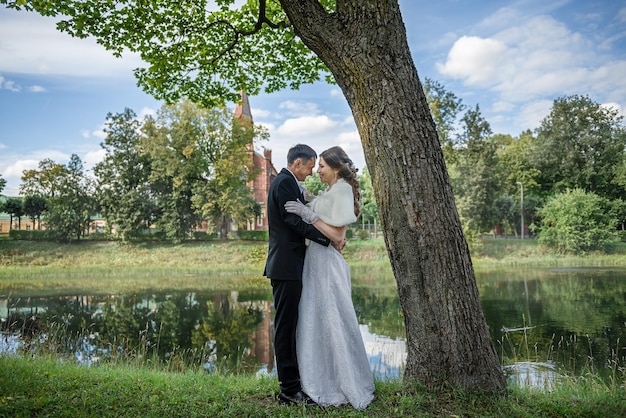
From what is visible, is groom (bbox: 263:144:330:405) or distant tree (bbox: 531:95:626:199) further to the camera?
distant tree (bbox: 531:95:626:199)

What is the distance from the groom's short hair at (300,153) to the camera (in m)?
3.57

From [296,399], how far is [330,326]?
60cm

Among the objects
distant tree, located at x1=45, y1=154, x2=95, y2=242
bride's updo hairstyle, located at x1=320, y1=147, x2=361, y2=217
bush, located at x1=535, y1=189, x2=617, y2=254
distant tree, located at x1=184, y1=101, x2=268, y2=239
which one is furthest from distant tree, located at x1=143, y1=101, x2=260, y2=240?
bride's updo hairstyle, located at x1=320, y1=147, x2=361, y2=217

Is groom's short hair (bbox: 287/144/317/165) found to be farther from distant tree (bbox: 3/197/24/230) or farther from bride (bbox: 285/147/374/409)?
distant tree (bbox: 3/197/24/230)

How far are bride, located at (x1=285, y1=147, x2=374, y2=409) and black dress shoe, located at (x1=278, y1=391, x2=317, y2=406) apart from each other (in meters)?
0.04

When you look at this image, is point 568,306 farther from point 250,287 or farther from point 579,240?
point 579,240

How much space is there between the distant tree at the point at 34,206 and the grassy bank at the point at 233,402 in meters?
31.1

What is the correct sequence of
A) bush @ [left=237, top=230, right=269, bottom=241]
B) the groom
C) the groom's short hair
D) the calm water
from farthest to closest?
bush @ [left=237, top=230, right=269, bottom=241]
the calm water
the groom's short hair
the groom

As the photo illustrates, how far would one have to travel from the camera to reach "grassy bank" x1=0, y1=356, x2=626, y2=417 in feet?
10.6

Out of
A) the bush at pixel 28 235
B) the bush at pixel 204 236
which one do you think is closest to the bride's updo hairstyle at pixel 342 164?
the bush at pixel 204 236

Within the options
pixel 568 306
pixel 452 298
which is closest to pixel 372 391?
pixel 452 298

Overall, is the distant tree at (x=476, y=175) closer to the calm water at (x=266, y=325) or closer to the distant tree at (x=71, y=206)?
the calm water at (x=266, y=325)

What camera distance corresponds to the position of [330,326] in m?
3.50

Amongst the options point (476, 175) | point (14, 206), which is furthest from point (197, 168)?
point (476, 175)
